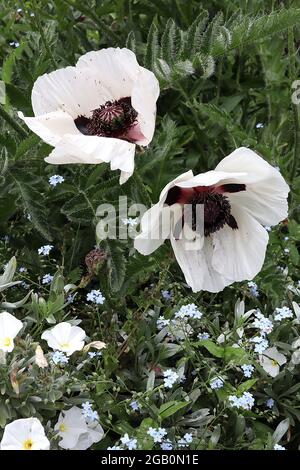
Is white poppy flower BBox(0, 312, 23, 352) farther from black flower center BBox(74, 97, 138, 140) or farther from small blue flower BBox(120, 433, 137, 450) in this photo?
black flower center BBox(74, 97, 138, 140)

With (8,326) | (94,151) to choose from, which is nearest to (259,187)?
(94,151)

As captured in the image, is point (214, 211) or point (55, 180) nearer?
point (214, 211)

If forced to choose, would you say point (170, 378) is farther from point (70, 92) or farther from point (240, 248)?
point (70, 92)

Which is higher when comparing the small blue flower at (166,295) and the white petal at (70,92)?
the white petal at (70,92)

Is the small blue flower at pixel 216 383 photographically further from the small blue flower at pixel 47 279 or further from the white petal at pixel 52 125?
the white petal at pixel 52 125

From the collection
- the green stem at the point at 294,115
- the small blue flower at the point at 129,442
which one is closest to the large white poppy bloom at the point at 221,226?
the small blue flower at the point at 129,442

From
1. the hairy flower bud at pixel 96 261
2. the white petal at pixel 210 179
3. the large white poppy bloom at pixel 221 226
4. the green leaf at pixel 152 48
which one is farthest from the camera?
the green leaf at pixel 152 48

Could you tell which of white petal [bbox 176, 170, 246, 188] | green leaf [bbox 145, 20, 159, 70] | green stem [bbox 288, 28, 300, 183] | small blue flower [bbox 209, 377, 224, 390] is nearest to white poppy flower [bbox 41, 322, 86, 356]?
small blue flower [bbox 209, 377, 224, 390]
